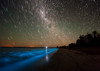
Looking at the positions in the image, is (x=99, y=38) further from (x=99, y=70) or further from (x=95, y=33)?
(x=99, y=70)

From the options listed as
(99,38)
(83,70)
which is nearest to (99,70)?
(83,70)

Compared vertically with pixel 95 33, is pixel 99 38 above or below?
below

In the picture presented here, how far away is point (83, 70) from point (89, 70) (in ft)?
1.75

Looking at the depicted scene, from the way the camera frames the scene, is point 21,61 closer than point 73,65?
No

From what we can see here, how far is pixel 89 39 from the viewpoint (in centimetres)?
8350

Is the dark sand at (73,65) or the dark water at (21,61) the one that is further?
the dark water at (21,61)

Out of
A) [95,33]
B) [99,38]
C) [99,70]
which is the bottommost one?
[99,70]

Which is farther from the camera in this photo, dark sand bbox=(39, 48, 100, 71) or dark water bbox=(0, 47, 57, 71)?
dark water bbox=(0, 47, 57, 71)

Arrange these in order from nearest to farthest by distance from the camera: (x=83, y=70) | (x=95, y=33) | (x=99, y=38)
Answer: (x=83, y=70) < (x=99, y=38) < (x=95, y=33)

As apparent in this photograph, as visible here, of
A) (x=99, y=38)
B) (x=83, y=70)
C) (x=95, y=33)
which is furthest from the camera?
(x=95, y=33)

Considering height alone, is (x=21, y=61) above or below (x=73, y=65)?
above

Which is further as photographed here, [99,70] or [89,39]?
[89,39]

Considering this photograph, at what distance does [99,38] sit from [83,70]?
251ft

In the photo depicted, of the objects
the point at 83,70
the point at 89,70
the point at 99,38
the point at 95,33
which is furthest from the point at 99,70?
the point at 95,33
